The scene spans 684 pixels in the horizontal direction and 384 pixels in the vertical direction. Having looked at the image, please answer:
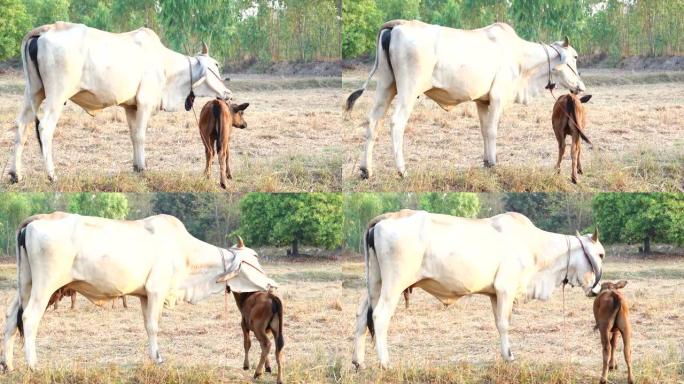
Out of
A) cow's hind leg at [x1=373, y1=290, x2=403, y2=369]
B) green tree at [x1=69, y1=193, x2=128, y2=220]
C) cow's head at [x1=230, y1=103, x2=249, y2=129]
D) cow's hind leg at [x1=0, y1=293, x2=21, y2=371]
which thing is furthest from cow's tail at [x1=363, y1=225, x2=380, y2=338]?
green tree at [x1=69, y1=193, x2=128, y2=220]

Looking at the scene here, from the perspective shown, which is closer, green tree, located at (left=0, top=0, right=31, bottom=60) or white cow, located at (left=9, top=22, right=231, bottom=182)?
white cow, located at (left=9, top=22, right=231, bottom=182)

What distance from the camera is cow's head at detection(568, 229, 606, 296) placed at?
43.9 ft

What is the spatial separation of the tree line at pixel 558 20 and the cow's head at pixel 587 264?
6.30 m

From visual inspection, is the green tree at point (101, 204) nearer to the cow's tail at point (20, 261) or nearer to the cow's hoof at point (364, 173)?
the cow's hoof at point (364, 173)

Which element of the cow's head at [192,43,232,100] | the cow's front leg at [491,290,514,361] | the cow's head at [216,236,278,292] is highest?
the cow's head at [192,43,232,100]

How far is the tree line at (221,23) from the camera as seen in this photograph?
2089 centimetres

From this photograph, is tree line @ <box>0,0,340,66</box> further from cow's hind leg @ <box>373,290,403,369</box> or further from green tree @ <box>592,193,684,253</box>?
cow's hind leg @ <box>373,290,403,369</box>

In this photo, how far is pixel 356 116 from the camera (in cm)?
2125

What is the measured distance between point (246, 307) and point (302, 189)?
339 centimetres

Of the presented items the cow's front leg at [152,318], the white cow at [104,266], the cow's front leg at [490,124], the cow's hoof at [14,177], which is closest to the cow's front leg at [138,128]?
the cow's hoof at [14,177]

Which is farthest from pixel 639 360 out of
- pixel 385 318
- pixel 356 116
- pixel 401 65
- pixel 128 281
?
pixel 356 116

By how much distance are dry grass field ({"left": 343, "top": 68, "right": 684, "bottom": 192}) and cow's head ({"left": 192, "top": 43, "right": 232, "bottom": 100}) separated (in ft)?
6.02

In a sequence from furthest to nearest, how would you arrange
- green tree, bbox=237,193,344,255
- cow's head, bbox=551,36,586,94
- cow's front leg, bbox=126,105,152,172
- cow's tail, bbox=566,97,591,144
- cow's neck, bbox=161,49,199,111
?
1. green tree, bbox=237,193,344,255
2. cow's head, bbox=551,36,586,94
3. cow's neck, bbox=161,49,199,111
4. cow's front leg, bbox=126,105,152,172
5. cow's tail, bbox=566,97,591,144

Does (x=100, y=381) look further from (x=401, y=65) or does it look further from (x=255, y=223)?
(x=255, y=223)
